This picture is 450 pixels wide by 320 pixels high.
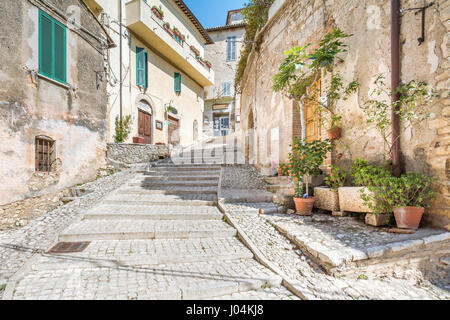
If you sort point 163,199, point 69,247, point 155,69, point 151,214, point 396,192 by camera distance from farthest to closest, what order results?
point 155,69 → point 163,199 → point 151,214 → point 396,192 → point 69,247

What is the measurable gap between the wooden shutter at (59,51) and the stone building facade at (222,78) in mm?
14400

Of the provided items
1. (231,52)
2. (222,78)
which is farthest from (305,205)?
(231,52)

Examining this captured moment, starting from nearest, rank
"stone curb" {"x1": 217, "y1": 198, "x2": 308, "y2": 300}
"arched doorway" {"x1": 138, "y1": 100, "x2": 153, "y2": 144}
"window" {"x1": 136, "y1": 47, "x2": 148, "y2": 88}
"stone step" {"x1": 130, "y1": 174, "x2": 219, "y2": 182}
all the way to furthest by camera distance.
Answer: "stone curb" {"x1": 217, "y1": 198, "x2": 308, "y2": 300} < "stone step" {"x1": 130, "y1": 174, "x2": 219, "y2": 182} < "window" {"x1": 136, "y1": 47, "x2": 148, "y2": 88} < "arched doorway" {"x1": 138, "y1": 100, "x2": 153, "y2": 144}

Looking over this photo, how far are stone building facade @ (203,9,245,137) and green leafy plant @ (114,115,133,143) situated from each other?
447 inches

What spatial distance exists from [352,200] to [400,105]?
1.71 metres

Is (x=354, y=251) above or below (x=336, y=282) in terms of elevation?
above

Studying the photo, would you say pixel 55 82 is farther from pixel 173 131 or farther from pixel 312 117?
pixel 173 131

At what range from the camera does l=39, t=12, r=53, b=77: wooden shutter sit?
18.8 ft

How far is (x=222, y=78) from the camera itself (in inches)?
834

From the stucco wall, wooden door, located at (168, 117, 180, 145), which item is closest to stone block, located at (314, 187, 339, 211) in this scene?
the stucco wall

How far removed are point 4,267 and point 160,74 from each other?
11.5 metres

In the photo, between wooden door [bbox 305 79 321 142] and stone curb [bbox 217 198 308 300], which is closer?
stone curb [bbox 217 198 308 300]

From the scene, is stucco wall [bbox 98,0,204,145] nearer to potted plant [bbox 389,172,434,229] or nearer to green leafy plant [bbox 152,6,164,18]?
green leafy plant [bbox 152,6,164,18]

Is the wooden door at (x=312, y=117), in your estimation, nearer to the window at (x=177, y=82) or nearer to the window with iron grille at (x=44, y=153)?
the window with iron grille at (x=44, y=153)
